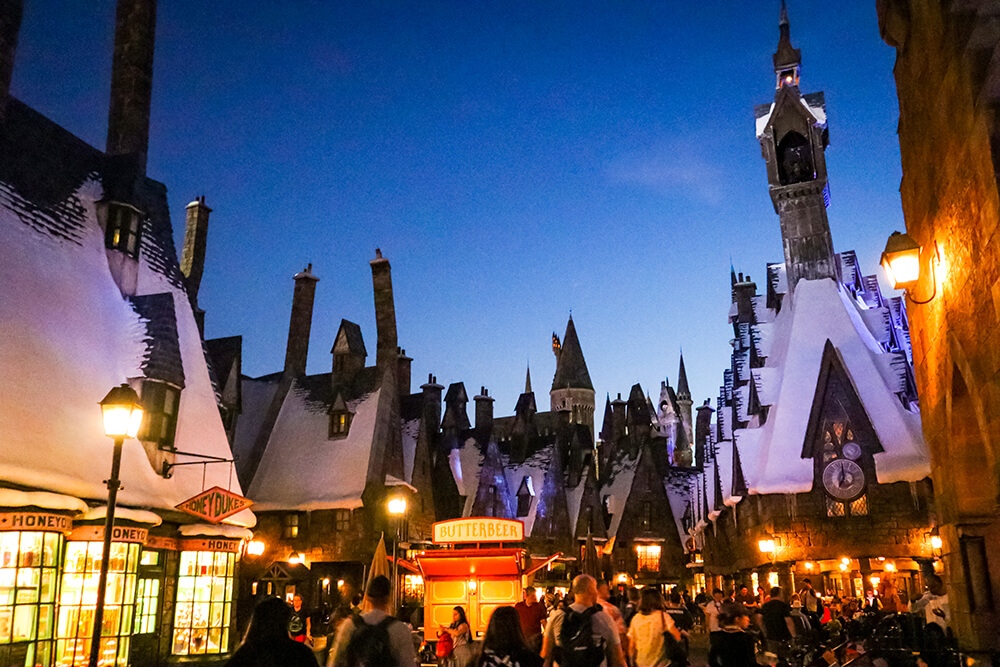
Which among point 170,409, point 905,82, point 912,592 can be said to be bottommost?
point 912,592

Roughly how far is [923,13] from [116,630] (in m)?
16.2

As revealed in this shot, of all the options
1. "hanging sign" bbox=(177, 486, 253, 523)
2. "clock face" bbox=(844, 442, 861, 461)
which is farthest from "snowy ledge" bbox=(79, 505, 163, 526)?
"clock face" bbox=(844, 442, 861, 461)

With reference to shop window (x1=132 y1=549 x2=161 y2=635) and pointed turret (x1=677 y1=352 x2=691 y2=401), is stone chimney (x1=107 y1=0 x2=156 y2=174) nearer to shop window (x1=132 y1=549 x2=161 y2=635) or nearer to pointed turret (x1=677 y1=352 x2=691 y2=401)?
shop window (x1=132 y1=549 x2=161 y2=635)

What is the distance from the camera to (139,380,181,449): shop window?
17.3 m

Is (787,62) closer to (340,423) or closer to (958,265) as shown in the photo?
(340,423)

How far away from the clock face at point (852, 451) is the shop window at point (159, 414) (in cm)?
2082

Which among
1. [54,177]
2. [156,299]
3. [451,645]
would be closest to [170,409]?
[156,299]

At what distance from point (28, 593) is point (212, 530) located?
14.9 ft

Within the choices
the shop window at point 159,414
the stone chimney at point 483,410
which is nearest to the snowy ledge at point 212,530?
the shop window at point 159,414

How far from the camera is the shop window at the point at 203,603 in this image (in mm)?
16984

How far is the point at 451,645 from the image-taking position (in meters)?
12.7

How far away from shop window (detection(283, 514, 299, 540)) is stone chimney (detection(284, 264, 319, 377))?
6.40 m

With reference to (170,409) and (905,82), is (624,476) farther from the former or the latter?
(905,82)

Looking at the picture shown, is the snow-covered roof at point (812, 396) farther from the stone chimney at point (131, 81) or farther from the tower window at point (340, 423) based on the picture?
the stone chimney at point (131, 81)
